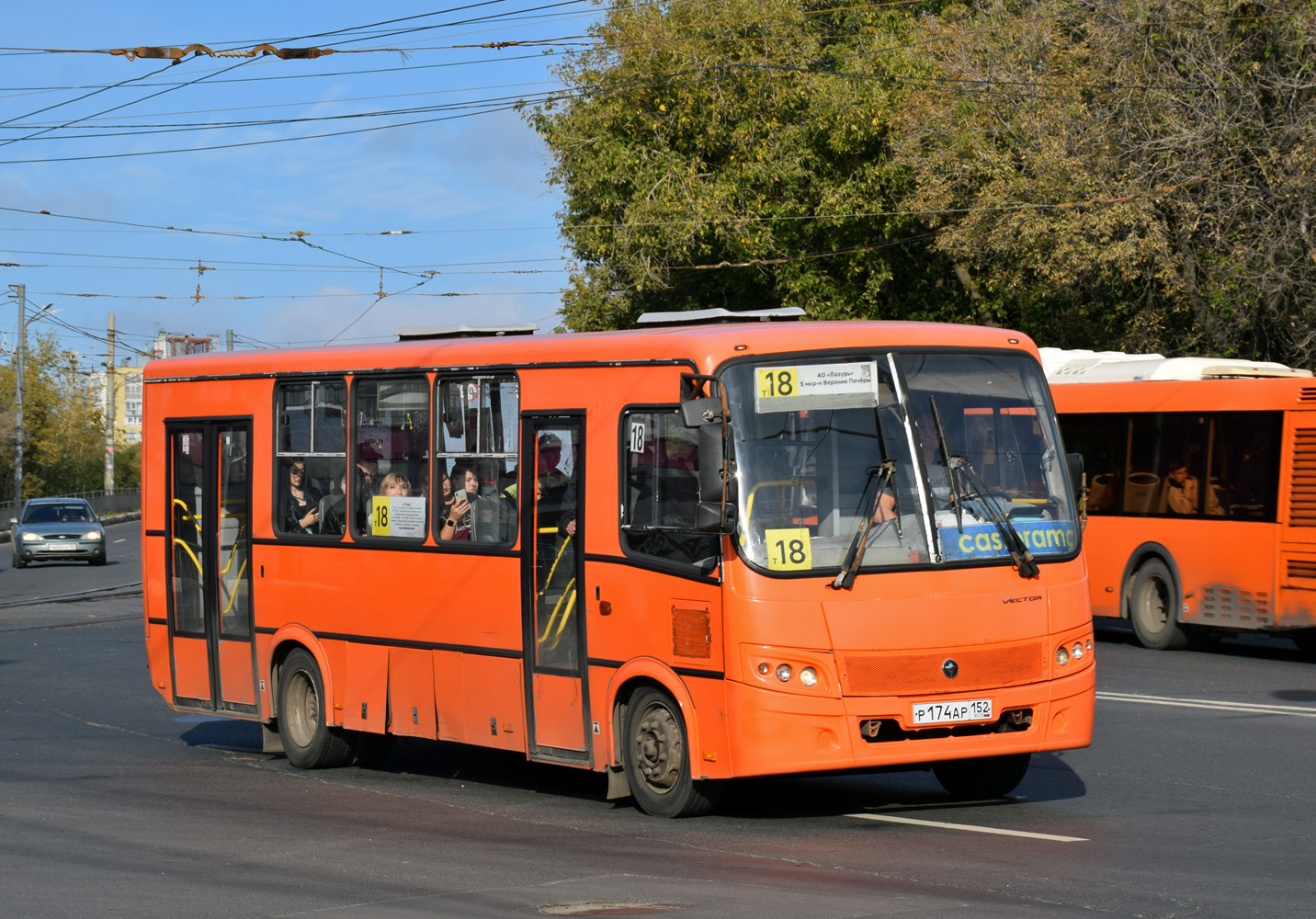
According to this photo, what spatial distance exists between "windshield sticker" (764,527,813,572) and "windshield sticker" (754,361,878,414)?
66cm

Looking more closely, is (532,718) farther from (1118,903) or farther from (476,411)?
(1118,903)

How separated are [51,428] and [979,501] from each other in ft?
280

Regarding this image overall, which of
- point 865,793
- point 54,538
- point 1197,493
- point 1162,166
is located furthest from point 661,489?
point 54,538

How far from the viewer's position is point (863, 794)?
1088cm

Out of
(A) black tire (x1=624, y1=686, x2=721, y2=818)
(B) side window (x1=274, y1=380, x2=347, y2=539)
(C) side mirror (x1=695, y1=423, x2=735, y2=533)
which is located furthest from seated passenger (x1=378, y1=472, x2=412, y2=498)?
(C) side mirror (x1=695, y1=423, x2=735, y2=533)

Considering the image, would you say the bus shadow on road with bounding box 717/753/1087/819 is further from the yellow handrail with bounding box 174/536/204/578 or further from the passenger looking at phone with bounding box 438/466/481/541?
the yellow handrail with bounding box 174/536/204/578

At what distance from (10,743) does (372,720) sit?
3317 millimetres

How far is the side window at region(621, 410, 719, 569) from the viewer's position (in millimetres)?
9758

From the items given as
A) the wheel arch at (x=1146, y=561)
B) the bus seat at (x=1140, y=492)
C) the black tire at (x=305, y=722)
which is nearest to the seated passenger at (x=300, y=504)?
the black tire at (x=305, y=722)

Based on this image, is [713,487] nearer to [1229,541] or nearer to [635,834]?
[635,834]

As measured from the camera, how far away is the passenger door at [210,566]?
43.3 ft

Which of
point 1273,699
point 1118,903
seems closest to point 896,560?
point 1118,903

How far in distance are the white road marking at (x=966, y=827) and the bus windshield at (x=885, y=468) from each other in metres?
1.37

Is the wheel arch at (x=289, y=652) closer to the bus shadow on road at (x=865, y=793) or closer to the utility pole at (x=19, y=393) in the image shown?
the bus shadow on road at (x=865, y=793)
